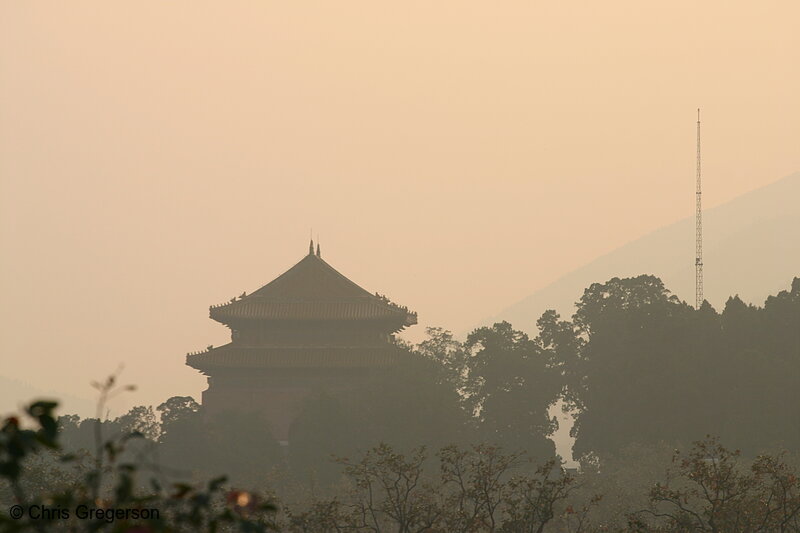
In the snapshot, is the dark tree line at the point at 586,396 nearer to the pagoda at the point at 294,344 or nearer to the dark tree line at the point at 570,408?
the dark tree line at the point at 570,408

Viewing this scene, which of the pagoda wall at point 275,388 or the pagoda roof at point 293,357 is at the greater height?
the pagoda roof at point 293,357

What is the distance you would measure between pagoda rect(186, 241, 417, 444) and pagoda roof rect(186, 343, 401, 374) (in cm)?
5

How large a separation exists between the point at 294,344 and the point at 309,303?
2279mm

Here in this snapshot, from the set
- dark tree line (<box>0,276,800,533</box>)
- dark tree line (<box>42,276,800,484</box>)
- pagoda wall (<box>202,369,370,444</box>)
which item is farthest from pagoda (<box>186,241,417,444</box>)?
dark tree line (<box>42,276,800,484</box>)

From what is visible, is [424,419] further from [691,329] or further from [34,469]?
[34,469]

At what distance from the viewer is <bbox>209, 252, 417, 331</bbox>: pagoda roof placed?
7050cm

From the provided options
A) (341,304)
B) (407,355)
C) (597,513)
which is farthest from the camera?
A: (341,304)

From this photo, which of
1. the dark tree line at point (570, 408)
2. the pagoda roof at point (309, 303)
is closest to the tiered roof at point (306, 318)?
the pagoda roof at point (309, 303)

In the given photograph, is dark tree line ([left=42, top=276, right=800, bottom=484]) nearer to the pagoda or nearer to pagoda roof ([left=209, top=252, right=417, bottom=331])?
the pagoda

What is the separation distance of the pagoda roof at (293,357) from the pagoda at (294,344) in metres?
0.05

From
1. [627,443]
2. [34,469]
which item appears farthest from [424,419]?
[34,469]

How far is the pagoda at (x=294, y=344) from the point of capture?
68.4 m

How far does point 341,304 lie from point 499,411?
16.6 meters

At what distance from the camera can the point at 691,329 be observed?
54.6 m
